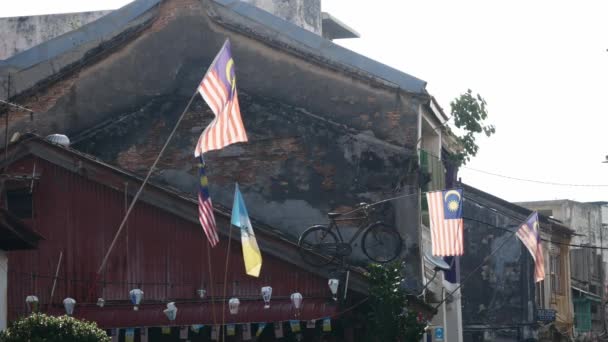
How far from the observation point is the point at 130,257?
72.2ft

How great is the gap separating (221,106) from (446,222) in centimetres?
629

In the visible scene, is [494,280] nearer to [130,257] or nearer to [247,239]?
[130,257]

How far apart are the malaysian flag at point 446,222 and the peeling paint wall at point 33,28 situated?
16.1 m

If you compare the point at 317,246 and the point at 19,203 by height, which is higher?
the point at 19,203

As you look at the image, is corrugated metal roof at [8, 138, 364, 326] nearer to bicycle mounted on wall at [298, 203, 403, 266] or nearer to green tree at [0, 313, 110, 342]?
bicycle mounted on wall at [298, 203, 403, 266]

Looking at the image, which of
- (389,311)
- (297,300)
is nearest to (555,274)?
(389,311)

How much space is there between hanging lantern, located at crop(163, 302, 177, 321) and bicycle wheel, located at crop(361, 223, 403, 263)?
13.0ft

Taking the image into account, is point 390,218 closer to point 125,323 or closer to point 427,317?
point 427,317

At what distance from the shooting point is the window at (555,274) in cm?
4116

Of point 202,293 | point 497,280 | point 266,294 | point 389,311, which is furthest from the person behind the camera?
point 497,280

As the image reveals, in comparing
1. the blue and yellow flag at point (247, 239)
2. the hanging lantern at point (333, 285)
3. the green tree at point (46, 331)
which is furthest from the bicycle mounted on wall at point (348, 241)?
the green tree at point (46, 331)

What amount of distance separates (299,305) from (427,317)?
113 inches

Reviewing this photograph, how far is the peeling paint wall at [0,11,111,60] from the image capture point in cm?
3572

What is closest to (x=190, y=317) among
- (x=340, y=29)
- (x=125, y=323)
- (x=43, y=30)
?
(x=125, y=323)
